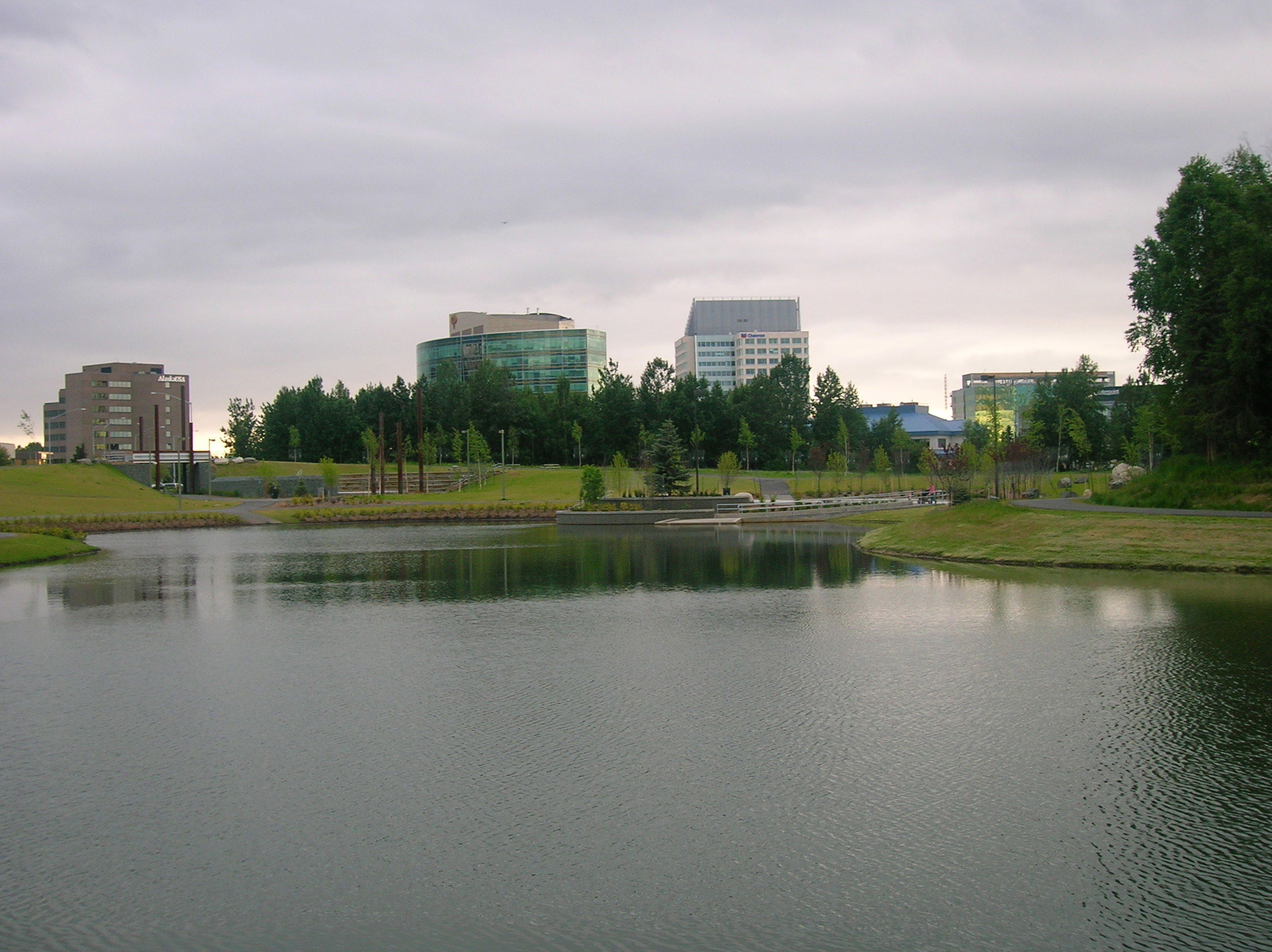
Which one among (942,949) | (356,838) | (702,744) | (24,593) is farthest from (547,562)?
(942,949)

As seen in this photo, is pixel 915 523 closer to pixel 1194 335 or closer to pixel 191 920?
pixel 1194 335

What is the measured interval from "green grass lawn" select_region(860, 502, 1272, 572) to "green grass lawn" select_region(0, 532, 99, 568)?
2881 cm

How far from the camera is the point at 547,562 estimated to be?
3158 centimetres

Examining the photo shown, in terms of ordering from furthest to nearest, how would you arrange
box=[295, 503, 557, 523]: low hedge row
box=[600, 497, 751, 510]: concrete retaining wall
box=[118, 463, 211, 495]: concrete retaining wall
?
box=[118, 463, 211, 495]: concrete retaining wall
box=[295, 503, 557, 523]: low hedge row
box=[600, 497, 751, 510]: concrete retaining wall

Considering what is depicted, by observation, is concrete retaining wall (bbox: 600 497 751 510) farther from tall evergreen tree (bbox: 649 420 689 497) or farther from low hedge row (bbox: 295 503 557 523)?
low hedge row (bbox: 295 503 557 523)

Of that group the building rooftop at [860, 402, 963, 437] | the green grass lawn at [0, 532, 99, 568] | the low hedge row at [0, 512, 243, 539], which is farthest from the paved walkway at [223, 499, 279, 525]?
the building rooftop at [860, 402, 963, 437]

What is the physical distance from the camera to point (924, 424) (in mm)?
139500

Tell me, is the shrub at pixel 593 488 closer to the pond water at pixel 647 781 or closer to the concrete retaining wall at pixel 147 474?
the concrete retaining wall at pixel 147 474

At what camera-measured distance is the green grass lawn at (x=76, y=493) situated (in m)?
62.4

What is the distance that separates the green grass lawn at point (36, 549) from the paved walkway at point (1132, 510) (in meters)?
34.0

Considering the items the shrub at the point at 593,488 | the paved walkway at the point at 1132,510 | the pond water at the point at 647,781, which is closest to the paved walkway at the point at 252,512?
the shrub at the point at 593,488

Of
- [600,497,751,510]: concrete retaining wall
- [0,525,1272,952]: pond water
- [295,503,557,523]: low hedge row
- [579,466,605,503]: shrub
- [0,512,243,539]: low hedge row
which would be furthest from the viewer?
[579,466,605,503]: shrub

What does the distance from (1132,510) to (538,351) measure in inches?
5397

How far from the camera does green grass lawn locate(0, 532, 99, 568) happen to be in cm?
3444
